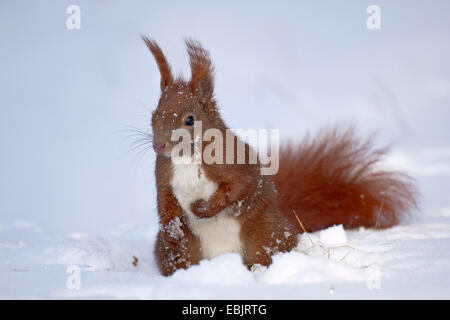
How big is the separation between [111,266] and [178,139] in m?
0.70

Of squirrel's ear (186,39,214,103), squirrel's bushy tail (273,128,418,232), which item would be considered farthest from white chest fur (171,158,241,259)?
squirrel's bushy tail (273,128,418,232)

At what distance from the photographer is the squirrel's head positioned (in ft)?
5.86

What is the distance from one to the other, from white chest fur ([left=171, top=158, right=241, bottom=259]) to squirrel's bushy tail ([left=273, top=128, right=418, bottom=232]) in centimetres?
60

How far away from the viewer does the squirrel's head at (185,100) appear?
1785 millimetres

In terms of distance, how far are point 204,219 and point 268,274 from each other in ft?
1.36

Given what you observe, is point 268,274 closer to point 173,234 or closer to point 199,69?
point 173,234

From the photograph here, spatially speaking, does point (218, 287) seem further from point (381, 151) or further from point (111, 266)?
point (381, 151)

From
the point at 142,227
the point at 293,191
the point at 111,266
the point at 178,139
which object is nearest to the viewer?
the point at 178,139

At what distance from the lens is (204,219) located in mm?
1867

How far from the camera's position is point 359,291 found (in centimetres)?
133

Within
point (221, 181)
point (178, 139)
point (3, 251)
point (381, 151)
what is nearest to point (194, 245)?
point (221, 181)

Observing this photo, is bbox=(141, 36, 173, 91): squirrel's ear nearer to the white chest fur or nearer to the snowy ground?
the white chest fur

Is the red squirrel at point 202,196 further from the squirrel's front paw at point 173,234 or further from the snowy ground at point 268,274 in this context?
the snowy ground at point 268,274

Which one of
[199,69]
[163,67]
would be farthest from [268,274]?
[163,67]
